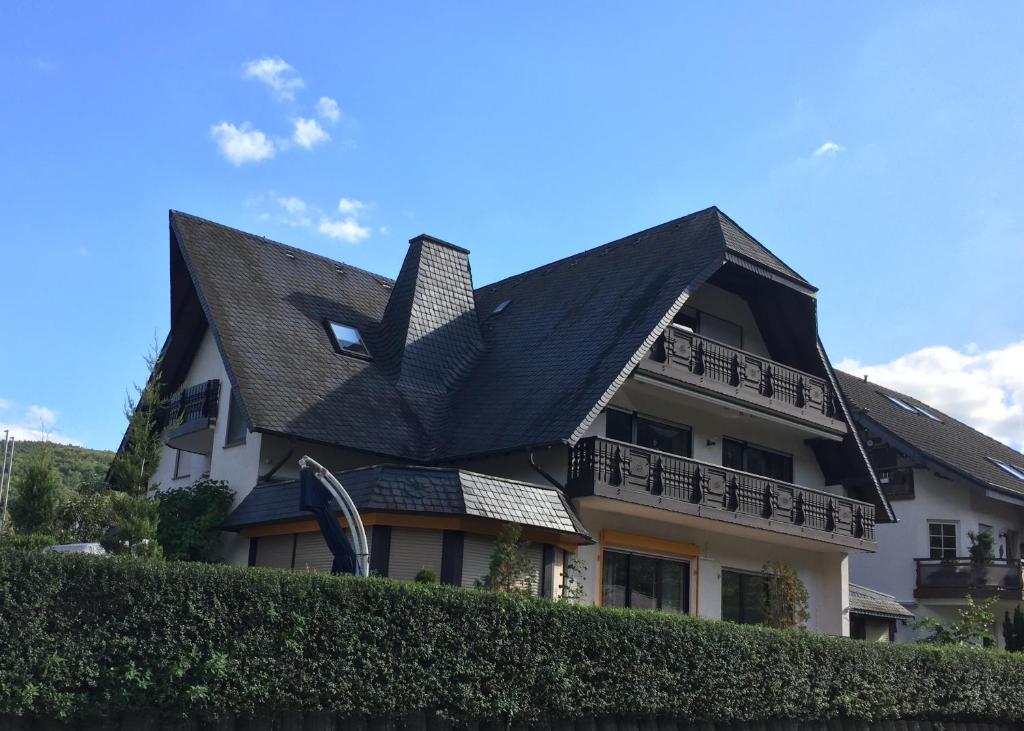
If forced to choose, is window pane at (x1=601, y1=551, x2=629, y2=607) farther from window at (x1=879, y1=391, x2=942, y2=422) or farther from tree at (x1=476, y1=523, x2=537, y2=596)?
window at (x1=879, y1=391, x2=942, y2=422)

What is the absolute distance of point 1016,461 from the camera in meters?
42.4

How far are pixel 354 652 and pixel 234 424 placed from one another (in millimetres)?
11252

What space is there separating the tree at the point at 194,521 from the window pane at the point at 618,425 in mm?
7597

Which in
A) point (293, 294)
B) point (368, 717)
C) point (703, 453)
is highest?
point (293, 294)

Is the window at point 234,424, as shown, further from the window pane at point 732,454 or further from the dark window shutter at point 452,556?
the window pane at point 732,454

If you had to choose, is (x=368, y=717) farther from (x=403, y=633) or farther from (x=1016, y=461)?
(x=1016, y=461)

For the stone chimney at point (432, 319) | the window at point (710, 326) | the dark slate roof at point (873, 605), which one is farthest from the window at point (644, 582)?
the dark slate roof at point (873, 605)

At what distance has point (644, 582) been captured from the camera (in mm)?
23062

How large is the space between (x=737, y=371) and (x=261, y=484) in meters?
10.1

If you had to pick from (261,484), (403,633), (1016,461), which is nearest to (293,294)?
(261,484)

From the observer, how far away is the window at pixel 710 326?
26.2m

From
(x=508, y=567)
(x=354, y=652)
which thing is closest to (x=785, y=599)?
(x=508, y=567)

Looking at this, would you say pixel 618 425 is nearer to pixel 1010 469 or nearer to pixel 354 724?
pixel 354 724

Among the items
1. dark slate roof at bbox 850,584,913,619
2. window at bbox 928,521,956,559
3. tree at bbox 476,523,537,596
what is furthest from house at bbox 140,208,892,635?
window at bbox 928,521,956,559
